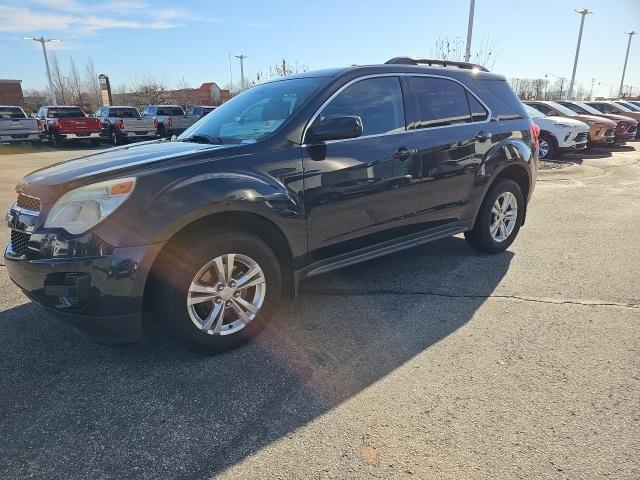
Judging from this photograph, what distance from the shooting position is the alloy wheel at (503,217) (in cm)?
504

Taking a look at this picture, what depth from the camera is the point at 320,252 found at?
353cm

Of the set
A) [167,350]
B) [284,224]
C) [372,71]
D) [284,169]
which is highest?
[372,71]

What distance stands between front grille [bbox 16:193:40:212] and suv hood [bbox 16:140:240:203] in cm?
3

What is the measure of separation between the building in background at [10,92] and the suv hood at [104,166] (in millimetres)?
61697

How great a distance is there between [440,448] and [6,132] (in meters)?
22.2

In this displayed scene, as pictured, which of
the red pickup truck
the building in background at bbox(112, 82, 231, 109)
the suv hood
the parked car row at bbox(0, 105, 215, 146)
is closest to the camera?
the suv hood

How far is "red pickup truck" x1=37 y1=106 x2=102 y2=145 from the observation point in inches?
782

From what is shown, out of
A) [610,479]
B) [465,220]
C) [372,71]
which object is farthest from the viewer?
[465,220]

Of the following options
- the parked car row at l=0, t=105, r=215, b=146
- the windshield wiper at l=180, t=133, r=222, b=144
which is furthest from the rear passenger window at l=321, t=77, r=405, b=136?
the parked car row at l=0, t=105, r=215, b=146

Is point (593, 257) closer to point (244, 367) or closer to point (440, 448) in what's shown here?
point (440, 448)

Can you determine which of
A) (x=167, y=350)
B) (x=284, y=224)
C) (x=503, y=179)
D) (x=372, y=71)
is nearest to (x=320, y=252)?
(x=284, y=224)

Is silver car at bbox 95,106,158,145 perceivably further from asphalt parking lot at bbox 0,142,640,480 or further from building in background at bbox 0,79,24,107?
building in background at bbox 0,79,24,107

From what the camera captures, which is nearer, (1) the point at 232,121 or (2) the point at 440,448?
(2) the point at 440,448

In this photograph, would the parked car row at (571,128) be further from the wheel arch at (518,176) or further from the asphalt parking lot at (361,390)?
the asphalt parking lot at (361,390)
